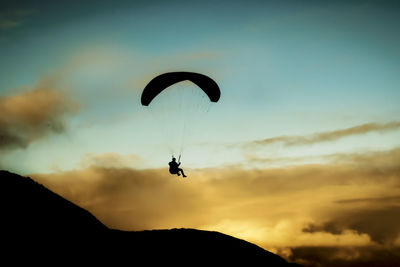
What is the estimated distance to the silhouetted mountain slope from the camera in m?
30.0

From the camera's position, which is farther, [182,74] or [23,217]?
[23,217]

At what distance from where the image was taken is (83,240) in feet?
109

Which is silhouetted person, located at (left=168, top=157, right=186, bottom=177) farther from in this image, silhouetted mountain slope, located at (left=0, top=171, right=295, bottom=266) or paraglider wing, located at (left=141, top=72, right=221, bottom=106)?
silhouetted mountain slope, located at (left=0, top=171, right=295, bottom=266)

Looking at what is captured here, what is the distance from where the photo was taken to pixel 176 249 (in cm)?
3600

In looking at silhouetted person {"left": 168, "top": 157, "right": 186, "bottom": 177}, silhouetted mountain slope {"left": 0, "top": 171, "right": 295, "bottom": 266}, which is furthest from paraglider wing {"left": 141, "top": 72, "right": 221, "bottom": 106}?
silhouetted mountain slope {"left": 0, "top": 171, "right": 295, "bottom": 266}

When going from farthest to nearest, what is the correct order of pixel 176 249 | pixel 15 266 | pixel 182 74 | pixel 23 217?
pixel 176 249 → pixel 23 217 → pixel 182 74 → pixel 15 266

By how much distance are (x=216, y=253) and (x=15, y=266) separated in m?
19.4

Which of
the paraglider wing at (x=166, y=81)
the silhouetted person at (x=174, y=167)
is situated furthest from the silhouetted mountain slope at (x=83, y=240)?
the paraglider wing at (x=166, y=81)

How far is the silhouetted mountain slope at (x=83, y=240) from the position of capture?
98.4 feet

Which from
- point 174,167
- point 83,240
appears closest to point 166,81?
point 174,167

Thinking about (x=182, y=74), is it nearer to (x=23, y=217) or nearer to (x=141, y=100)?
(x=141, y=100)

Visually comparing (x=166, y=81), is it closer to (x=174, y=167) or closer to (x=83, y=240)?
(x=174, y=167)

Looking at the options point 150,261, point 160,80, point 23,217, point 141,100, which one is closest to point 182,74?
point 160,80

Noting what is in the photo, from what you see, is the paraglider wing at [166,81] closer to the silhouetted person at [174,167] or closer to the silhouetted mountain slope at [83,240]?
the silhouetted person at [174,167]
